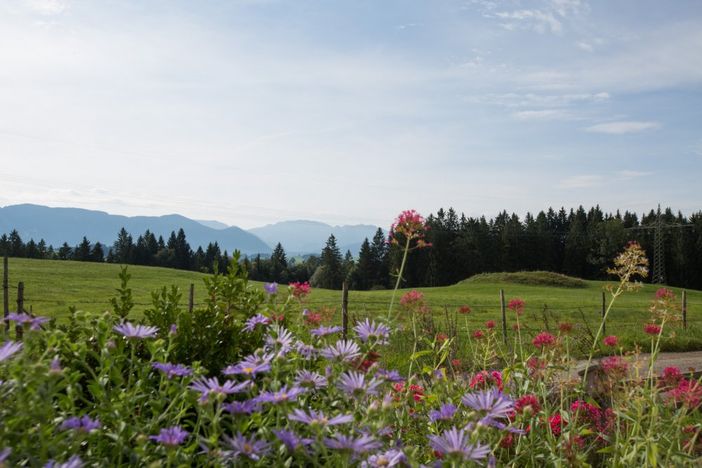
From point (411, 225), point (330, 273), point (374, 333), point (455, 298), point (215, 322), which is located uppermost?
point (411, 225)

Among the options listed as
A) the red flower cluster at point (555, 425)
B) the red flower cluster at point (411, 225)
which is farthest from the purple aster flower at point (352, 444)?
the red flower cluster at point (555, 425)

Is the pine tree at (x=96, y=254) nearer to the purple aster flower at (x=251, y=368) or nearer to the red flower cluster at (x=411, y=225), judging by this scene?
the red flower cluster at (x=411, y=225)

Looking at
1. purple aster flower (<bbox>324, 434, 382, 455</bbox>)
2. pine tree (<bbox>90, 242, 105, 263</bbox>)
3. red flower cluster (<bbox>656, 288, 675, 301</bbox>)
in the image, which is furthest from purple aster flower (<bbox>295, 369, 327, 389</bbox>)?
pine tree (<bbox>90, 242, 105, 263</bbox>)

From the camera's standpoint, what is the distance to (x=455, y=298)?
108 ft

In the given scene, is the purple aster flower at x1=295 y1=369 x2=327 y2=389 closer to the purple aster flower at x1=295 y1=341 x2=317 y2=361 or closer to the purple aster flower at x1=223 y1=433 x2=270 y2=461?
the purple aster flower at x1=295 y1=341 x2=317 y2=361

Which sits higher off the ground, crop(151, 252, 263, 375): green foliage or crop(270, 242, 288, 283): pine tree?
crop(151, 252, 263, 375): green foliage

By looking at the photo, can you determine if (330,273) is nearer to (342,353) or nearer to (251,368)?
(342,353)

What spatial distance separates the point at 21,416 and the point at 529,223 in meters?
89.6

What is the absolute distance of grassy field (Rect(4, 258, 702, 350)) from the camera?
55.1 feet

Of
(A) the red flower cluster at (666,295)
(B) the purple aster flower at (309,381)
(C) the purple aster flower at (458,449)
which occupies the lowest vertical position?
(C) the purple aster flower at (458,449)

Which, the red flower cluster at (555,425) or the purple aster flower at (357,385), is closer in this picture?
the purple aster flower at (357,385)

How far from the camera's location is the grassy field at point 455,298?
16.8 meters

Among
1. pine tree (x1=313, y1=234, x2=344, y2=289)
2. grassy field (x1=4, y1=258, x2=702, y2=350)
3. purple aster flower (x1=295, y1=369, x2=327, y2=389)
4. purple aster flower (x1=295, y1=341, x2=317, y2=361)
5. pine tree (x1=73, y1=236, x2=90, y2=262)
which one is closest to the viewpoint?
purple aster flower (x1=295, y1=369, x2=327, y2=389)

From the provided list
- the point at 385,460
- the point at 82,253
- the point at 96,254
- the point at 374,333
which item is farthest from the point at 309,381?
the point at 96,254
